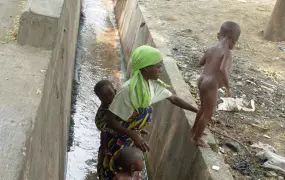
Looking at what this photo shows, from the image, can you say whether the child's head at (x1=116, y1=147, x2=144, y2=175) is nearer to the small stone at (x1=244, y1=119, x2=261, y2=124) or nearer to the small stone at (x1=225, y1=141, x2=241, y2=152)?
the small stone at (x1=225, y1=141, x2=241, y2=152)

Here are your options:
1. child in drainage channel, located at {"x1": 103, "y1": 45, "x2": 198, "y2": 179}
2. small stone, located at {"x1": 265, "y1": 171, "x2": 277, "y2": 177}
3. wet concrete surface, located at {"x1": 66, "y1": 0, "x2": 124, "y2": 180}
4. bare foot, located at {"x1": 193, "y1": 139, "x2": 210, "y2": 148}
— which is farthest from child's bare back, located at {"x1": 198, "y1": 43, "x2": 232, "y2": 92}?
wet concrete surface, located at {"x1": 66, "y1": 0, "x2": 124, "y2": 180}

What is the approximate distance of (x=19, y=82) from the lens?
2803 mm

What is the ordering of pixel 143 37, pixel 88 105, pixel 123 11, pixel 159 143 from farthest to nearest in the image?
pixel 123 11 → pixel 143 37 → pixel 88 105 → pixel 159 143

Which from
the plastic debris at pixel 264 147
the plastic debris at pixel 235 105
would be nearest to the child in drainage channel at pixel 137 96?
the plastic debris at pixel 264 147

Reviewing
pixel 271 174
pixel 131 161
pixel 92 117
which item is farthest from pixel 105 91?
pixel 92 117

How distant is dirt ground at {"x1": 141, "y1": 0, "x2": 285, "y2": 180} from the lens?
196 inches

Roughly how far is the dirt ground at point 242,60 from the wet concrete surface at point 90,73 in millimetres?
1370

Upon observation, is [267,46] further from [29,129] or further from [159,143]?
[29,129]

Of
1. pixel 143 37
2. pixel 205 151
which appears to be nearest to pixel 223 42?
pixel 205 151

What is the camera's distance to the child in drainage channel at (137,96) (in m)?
3.51

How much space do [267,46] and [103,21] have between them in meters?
4.98

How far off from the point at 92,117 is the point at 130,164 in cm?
360

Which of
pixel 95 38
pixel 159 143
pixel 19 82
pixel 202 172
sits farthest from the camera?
pixel 95 38

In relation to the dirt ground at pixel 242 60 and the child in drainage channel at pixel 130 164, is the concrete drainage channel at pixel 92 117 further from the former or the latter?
the child in drainage channel at pixel 130 164
